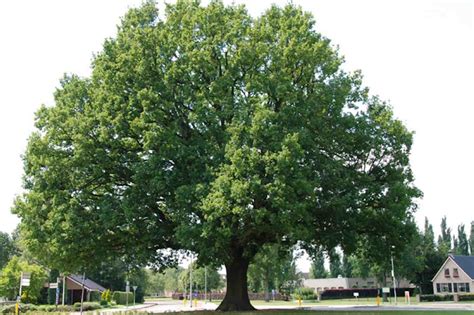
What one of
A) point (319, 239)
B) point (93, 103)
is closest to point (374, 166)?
point (319, 239)

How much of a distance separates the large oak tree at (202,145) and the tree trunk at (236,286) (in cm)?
14

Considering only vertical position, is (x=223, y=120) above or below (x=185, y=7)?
below

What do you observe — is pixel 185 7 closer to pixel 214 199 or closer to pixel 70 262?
pixel 214 199

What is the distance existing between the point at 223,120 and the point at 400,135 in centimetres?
1068

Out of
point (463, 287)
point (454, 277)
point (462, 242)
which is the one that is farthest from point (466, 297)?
point (462, 242)

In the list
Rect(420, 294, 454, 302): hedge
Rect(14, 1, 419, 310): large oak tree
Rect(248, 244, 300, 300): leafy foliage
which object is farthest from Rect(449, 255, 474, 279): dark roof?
Rect(14, 1, 419, 310): large oak tree

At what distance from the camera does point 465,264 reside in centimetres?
8319

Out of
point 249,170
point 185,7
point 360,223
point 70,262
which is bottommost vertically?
point 70,262

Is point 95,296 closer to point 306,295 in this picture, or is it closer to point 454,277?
point 306,295

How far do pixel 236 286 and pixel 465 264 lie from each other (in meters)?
64.8

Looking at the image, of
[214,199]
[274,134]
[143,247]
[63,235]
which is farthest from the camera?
[143,247]

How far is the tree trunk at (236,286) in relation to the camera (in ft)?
99.7

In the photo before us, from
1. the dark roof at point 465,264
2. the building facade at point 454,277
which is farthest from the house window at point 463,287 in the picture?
the dark roof at point 465,264

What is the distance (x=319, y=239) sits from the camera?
29.8 m
